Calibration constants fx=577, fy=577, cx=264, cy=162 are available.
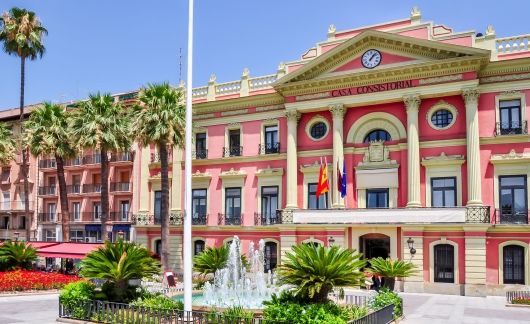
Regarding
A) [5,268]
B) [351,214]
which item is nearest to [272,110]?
[351,214]

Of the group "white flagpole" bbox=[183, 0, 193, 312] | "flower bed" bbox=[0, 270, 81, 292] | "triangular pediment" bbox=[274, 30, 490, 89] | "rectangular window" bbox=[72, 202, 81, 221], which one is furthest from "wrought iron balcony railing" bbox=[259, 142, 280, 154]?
"white flagpole" bbox=[183, 0, 193, 312]

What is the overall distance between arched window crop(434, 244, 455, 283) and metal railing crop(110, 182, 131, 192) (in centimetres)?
2793

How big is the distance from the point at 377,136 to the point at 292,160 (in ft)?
19.7

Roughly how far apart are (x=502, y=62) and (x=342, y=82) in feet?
32.2

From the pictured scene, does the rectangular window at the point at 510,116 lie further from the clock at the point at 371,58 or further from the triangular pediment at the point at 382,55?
the clock at the point at 371,58

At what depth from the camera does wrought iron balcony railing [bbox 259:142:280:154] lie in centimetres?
4171

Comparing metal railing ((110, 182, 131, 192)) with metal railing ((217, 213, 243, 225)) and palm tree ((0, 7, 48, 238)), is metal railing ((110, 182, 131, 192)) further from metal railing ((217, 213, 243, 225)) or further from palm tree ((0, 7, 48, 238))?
metal railing ((217, 213, 243, 225))

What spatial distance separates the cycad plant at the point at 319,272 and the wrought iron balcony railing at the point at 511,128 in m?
20.6

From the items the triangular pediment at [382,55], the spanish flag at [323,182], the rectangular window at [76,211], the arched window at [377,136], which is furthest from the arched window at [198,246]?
the rectangular window at [76,211]

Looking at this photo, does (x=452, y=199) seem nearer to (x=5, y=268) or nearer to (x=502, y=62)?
(x=502, y=62)

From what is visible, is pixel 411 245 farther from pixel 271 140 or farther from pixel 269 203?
pixel 271 140

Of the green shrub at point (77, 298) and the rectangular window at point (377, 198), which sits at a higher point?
the rectangular window at point (377, 198)

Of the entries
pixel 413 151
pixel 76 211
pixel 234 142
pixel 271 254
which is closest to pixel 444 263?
pixel 413 151

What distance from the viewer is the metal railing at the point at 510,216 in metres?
32.8
